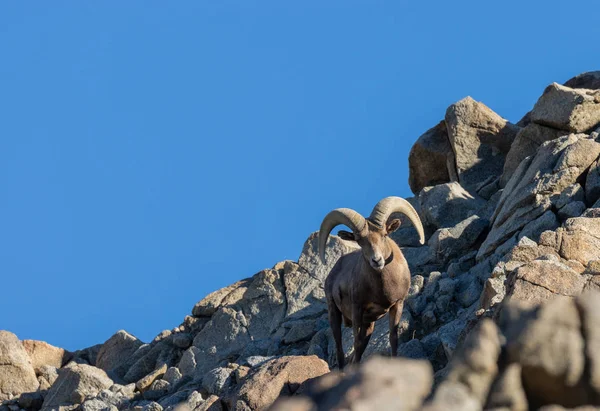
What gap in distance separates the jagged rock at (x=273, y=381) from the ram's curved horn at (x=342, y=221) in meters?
2.69

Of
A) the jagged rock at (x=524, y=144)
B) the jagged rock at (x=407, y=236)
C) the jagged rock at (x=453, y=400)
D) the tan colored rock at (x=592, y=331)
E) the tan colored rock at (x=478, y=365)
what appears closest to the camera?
the jagged rock at (x=453, y=400)

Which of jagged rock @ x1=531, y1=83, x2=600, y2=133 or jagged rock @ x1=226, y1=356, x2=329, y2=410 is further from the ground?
jagged rock @ x1=531, y1=83, x2=600, y2=133

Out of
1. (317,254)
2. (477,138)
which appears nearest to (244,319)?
(317,254)

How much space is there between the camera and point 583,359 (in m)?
5.98

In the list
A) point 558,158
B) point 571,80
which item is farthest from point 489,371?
point 571,80

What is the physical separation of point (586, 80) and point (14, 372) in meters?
20.6

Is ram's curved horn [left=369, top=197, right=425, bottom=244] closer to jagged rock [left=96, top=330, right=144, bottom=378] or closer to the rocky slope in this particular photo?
the rocky slope

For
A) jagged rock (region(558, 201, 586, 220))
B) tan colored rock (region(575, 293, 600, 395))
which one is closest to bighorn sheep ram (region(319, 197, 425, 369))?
jagged rock (region(558, 201, 586, 220))

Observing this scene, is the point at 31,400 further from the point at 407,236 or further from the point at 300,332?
the point at 407,236

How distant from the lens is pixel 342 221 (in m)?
17.7

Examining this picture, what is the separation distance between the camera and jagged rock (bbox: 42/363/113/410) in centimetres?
2519

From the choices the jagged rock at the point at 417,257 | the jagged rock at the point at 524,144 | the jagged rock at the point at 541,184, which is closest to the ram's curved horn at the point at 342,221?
the jagged rock at the point at 541,184

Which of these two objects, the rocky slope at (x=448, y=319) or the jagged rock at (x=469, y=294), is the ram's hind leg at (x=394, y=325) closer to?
the rocky slope at (x=448, y=319)

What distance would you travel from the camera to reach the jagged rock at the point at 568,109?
1102 inches
